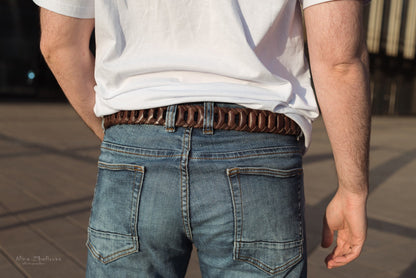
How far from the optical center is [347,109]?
1.06 metres

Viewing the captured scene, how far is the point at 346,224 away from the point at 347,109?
0.37m

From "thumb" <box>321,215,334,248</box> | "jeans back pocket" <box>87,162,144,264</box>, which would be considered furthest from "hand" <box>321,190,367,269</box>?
"jeans back pocket" <box>87,162,144,264</box>

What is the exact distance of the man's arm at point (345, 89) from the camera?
3.28 feet

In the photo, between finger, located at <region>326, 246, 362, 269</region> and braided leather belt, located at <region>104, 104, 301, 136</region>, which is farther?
finger, located at <region>326, 246, 362, 269</region>

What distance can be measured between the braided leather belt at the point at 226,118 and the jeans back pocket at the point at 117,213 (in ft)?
0.41

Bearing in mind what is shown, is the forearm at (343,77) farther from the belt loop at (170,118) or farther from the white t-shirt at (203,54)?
the belt loop at (170,118)

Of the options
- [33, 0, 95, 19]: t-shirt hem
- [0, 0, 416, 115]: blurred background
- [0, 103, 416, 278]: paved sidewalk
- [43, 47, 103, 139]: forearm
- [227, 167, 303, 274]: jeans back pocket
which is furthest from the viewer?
[0, 0, 416, 115]: blurred background

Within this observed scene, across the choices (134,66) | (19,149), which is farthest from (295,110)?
(19,149)

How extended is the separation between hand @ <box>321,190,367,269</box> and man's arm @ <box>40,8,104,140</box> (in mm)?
808

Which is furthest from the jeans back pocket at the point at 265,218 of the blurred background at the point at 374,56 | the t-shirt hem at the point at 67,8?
the blurred background at the point at 374,56

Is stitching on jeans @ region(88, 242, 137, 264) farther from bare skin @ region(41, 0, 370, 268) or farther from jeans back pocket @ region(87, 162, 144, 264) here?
bare skin @ region(41, 0, 370, 268)

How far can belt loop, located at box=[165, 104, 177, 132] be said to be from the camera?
1.01 m

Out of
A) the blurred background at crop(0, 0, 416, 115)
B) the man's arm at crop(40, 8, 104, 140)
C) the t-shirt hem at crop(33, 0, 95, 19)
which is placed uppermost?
the t-shirt hem at crop(33, 0, 95, 19)

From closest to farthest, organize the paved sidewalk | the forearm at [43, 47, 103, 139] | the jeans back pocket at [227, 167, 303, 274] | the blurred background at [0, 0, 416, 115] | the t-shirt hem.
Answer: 1. the jeans back pocket at [227, 167, 303, 274]
2. the t-shirt hem
3. the forearm at [43, 47, 103, 139]
4. the paved sidewalk
5. the blurred background at [0, 0, 416, 115]
